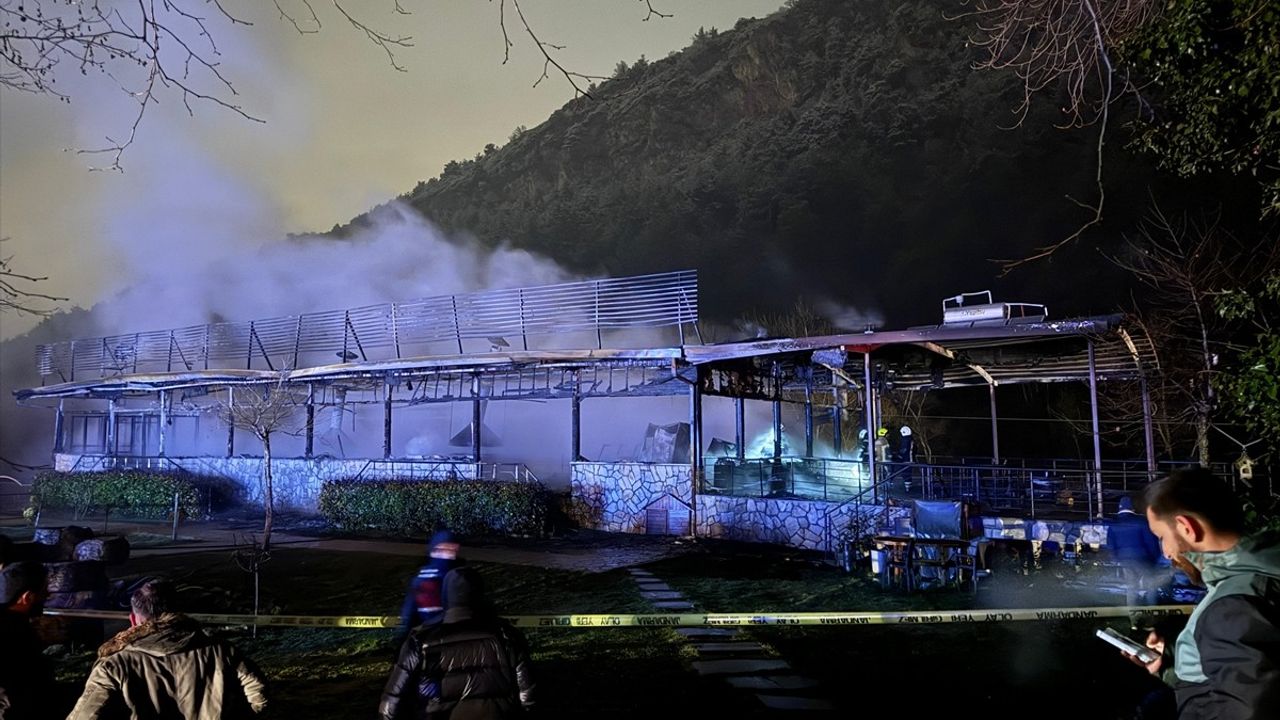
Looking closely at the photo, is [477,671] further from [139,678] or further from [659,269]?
[659,269]

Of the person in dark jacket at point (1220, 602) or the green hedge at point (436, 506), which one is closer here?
the person in dark jacket at point (1220, 602)

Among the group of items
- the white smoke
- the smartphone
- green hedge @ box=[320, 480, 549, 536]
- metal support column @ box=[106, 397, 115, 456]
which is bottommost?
green hedge @ box=[320, 480, 549, 536]

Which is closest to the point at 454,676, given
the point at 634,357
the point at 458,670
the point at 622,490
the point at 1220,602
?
the point at 458,670

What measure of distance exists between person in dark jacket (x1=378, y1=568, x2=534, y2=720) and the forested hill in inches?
1118

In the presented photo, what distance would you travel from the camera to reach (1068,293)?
3403 centimetres

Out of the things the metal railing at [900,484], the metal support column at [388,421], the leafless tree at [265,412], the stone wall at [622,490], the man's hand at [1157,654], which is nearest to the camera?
the man's hand at [1157,654]

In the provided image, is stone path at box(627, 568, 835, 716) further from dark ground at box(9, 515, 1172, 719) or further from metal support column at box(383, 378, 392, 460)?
metal support column at box(383, 378, 392, 460)

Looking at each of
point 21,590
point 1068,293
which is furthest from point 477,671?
point 1068,293

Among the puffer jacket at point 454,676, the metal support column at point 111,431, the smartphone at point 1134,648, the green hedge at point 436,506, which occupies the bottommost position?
the green hedge at point 436,506

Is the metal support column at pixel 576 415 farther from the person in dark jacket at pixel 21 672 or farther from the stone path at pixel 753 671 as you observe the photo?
the person in dark jacket at pixel 21 672

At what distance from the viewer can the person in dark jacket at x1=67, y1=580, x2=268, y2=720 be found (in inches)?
120

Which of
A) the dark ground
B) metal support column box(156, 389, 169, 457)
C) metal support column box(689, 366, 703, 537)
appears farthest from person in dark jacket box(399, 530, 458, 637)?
metal support column box(156, 389, 169, 457)

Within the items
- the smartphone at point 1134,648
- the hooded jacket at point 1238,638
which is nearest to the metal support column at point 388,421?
the smartphone at point 1134,648

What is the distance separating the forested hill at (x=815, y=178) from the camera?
41281 millimetres
